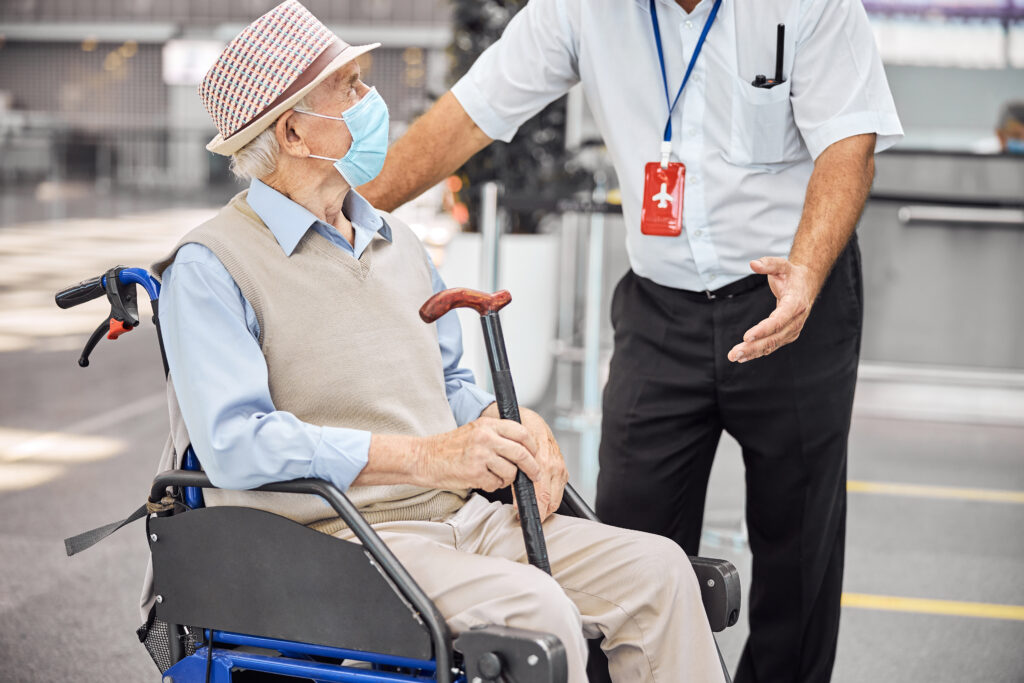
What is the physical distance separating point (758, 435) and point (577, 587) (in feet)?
1.93

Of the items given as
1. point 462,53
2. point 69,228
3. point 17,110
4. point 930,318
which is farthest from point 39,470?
point 17,110

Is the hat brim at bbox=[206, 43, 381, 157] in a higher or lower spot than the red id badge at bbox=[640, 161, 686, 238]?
higher

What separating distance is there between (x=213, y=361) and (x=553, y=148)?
13.9 feet

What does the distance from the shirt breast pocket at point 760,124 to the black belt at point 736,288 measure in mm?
196

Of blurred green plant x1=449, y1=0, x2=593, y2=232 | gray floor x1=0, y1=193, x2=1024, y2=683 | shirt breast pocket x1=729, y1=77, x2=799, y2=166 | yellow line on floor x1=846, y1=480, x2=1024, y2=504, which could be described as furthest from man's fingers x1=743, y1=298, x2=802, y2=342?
blurred green plant x1=449, y1=0, x2=593, y2=232

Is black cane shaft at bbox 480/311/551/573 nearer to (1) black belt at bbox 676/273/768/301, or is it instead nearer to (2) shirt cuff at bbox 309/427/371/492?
(2) shirt cuff at bbox 309/427/371/492

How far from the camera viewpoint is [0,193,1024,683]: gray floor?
2.65 meters

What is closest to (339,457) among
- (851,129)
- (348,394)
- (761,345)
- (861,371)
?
(348,394)

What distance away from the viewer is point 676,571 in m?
1.50

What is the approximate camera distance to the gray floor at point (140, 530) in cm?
265

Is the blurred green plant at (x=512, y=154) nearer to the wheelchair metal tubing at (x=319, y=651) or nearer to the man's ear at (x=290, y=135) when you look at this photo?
the man's ear at (x=290, y=135)

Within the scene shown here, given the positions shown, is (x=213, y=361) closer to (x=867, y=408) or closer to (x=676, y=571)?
(x=676, y=571)

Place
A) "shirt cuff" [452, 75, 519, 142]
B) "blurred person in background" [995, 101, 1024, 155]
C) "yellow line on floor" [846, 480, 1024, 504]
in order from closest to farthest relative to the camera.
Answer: "shirt cuff" [452, 75, 519, 142] → "yellow line on floor" [846, 480, 1024, 504] → "blurred person in background" [995, 101, 1024, 155]

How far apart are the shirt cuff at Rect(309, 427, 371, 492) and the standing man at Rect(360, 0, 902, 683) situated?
0.65 meters
